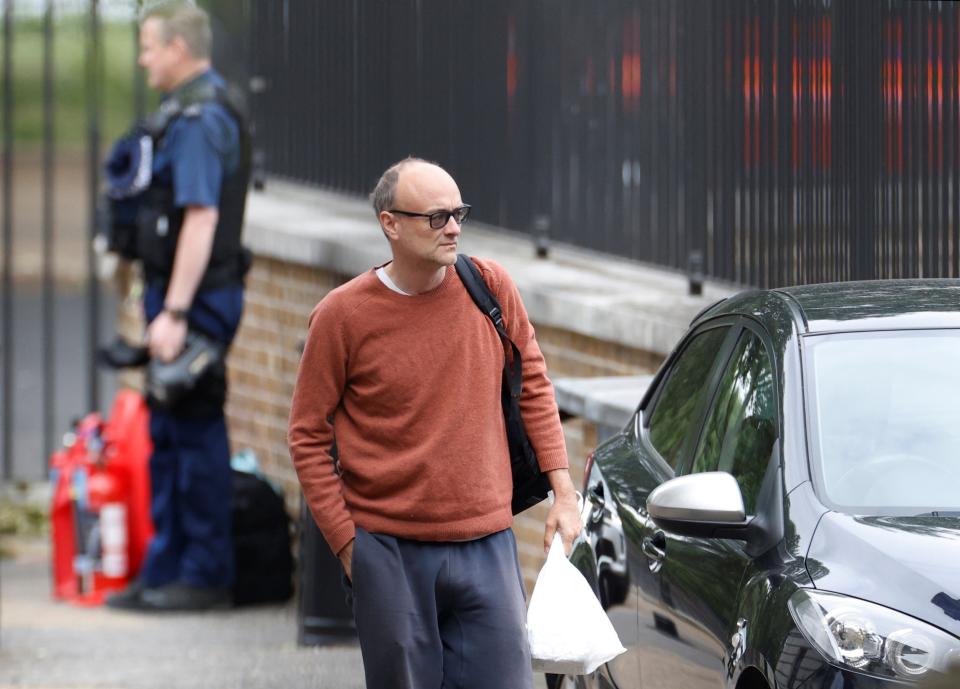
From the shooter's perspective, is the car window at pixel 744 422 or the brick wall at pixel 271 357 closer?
the car window at pixel 744 422

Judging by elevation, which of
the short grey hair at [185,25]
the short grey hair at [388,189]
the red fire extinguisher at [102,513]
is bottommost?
the red fire extinguisher at [102,513]

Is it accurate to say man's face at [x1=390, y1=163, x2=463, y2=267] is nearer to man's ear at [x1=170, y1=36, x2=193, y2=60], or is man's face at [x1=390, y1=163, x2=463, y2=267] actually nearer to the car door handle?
the car door handle

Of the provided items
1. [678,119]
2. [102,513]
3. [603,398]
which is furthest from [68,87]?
[603,398]

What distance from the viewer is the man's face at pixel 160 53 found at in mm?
9773

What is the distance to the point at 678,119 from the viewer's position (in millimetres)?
8828

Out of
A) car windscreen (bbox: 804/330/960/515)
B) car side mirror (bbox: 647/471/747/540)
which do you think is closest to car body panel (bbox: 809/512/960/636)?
car windscreen (bbox: 804/330/960/515)

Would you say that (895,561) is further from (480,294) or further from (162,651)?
(162,651)

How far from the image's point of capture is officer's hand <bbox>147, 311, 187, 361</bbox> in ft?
31.8

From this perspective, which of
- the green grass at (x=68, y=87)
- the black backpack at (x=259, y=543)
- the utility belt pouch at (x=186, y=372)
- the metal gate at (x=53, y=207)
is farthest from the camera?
the green grass at (x=68, y=87)

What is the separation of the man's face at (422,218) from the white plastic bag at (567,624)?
75 centimetres

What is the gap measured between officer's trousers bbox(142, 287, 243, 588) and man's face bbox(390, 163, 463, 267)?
16.4ft

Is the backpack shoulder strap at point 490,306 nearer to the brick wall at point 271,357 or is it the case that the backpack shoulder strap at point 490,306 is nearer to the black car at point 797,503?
the black car at point 797,503

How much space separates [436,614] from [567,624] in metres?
0.33

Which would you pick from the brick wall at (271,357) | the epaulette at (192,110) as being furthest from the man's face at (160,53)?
the brick wall at (271,357)
